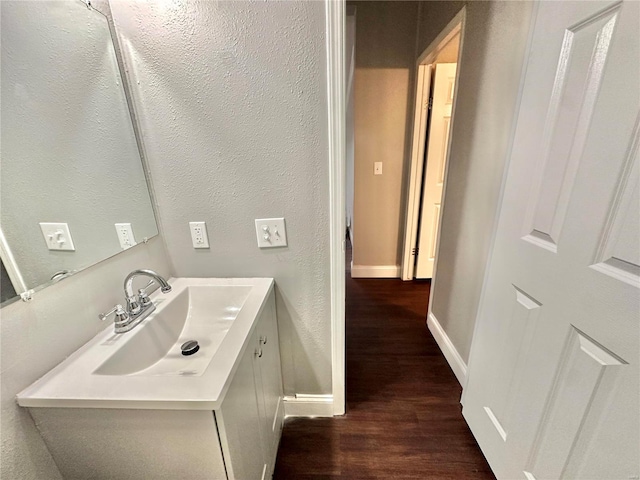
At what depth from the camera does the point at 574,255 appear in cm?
74

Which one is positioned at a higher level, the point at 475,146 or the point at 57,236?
the point at 475,146

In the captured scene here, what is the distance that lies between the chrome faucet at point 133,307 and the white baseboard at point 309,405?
899 millimetres

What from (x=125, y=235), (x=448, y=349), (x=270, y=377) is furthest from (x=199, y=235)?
(x=448, y=349)

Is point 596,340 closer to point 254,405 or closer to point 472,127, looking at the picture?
point 254,405

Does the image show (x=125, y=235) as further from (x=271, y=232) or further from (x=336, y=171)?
(x=336, y=171)

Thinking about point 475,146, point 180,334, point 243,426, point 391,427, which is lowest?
point 391,427

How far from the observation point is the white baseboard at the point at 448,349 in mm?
1613

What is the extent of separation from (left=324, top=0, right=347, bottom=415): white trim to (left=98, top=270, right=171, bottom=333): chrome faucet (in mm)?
652

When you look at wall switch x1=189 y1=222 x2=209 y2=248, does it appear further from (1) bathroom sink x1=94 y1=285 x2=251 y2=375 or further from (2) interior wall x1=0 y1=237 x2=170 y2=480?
(2) interior wall x1=0 y1=237 x2=170 y2=480

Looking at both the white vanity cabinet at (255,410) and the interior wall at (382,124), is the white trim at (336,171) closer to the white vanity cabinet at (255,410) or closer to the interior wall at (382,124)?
the white vanity cabinet at (255,410)

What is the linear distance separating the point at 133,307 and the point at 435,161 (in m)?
2.65

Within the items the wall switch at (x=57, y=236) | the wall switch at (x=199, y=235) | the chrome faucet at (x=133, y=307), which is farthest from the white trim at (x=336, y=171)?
the wall switch at (x=57, y=236)

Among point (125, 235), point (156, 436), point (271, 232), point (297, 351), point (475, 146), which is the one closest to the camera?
point (156, 436)

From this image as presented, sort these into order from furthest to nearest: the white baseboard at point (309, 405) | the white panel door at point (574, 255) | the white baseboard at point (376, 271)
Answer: the white baseboard at point (376, 271)
the white baseboard at point (309, 405)
the white panel door at point (574, 255)
